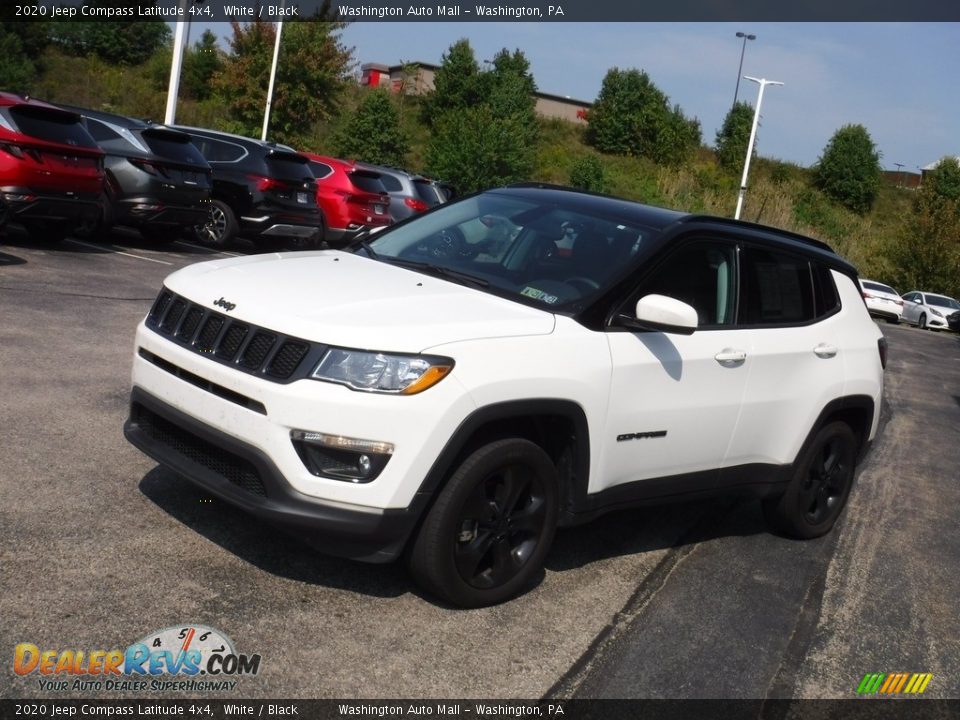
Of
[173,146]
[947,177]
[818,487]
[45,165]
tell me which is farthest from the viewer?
[947,177]

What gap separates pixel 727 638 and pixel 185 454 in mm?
2358

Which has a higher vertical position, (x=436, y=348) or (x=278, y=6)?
(x=278, y=6)

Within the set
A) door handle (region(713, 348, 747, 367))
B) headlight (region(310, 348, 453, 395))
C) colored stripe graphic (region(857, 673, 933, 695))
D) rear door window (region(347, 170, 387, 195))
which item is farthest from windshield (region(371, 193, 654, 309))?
rear door window (region(347, 170, 387, 195))

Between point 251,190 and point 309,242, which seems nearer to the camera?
point 251,190

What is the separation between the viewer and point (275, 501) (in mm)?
4164

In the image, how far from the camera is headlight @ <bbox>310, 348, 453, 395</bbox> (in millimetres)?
4094

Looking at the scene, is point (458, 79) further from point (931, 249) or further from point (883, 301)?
point (883, 301)

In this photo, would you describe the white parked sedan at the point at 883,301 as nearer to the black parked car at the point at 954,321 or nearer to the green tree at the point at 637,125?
the black parked car at the point at 954,321

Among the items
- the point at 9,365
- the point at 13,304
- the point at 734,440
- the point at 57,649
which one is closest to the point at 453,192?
the point at 13,304

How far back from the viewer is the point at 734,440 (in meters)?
5.54

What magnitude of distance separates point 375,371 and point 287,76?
3782 cm

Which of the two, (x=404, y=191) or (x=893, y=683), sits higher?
(x=404, y=191)

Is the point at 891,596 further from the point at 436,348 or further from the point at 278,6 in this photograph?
the point at 278,6

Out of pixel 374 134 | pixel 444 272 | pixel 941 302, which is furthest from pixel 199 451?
pixel 374 134
